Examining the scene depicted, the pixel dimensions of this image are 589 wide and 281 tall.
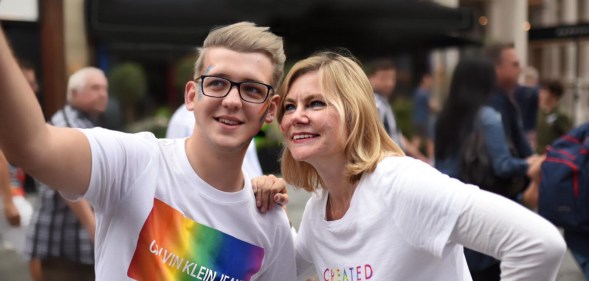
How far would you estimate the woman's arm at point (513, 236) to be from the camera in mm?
1679

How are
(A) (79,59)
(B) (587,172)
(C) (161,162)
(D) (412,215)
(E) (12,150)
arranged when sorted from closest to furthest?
(E) (12,150)
(D) (412,215)
(C) (161,162)
(B) (587,172)
(A) (79,59)

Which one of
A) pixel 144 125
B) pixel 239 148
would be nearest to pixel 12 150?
pixel 239 148

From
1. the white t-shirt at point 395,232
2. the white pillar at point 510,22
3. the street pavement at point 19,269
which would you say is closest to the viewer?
the white t-shirt at point 395,232

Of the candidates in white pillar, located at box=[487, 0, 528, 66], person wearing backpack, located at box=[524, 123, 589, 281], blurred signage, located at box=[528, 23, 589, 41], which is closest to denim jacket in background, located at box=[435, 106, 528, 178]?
person wearing backpack, located at box=[524, 123, 589, 281]


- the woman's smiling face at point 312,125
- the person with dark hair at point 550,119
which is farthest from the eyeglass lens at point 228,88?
the person with dark hair at point 550,119

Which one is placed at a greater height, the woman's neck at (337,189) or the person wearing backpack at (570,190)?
the woman's neck at (337,189)

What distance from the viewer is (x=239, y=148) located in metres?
2.02

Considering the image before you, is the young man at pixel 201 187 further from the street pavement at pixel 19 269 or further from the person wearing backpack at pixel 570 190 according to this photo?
the street pavement at pixel 19 269

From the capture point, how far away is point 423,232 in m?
1.81

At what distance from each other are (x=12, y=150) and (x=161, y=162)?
0.64 m

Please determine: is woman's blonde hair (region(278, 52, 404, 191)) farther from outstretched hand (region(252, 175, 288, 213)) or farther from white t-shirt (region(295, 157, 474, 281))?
outstretched hand (region(252, 175, 288, 213))

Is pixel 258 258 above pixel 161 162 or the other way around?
the other way around

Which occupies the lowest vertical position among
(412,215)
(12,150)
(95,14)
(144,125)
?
(144,125)

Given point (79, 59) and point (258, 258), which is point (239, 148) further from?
point (79, 59)
